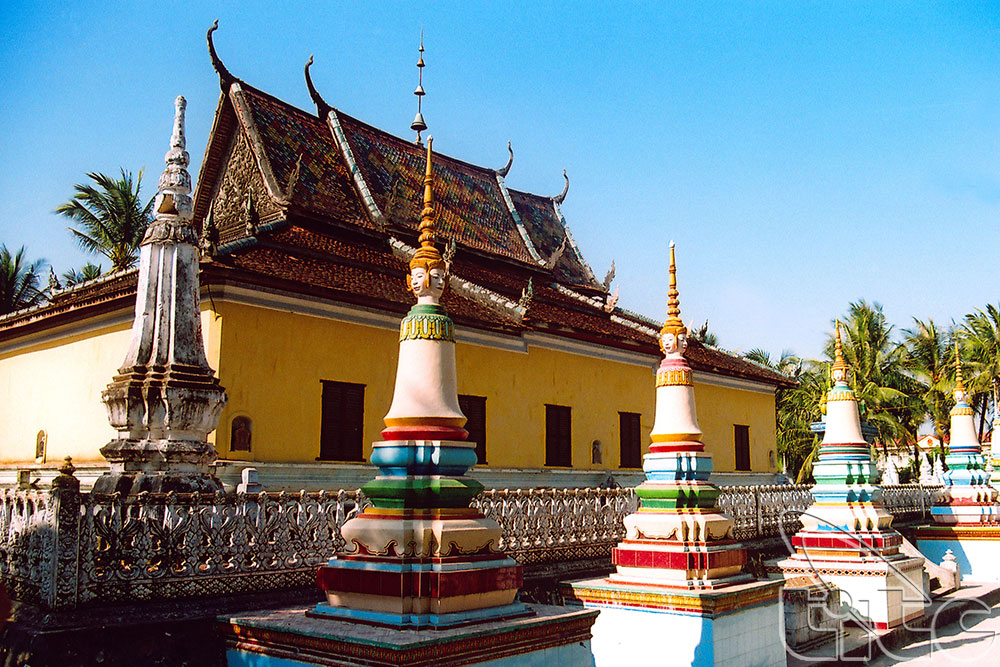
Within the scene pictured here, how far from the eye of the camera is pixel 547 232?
27219 mm

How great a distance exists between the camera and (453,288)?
18.0 metres

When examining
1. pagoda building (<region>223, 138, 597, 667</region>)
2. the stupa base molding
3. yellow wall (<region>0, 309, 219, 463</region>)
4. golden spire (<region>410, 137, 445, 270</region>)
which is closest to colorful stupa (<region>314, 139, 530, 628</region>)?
pagoda building (<region>223, 138, 597, 667</region>)

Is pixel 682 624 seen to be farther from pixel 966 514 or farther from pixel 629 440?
pixel 966 514

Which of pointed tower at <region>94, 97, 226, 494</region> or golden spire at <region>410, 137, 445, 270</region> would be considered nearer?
golden spire at <region>410, 137, 445, 270</region>

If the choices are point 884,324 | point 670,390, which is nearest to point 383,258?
point 670,390

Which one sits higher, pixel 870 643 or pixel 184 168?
pixel 184 168

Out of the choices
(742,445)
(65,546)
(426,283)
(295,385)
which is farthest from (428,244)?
Result: (742,445)

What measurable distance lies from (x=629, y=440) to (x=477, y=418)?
5450mm

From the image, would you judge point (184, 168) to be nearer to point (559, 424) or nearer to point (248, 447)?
point (248, 447)

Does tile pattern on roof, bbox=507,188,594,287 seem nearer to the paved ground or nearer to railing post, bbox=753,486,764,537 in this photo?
railing post, bbox=753,486,764,537

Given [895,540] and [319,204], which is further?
[319,204]

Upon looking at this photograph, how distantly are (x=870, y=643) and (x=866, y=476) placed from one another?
342 centimetres

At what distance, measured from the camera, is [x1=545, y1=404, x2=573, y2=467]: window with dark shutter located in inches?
737

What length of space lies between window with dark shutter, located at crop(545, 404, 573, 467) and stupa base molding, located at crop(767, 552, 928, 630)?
239 inches
